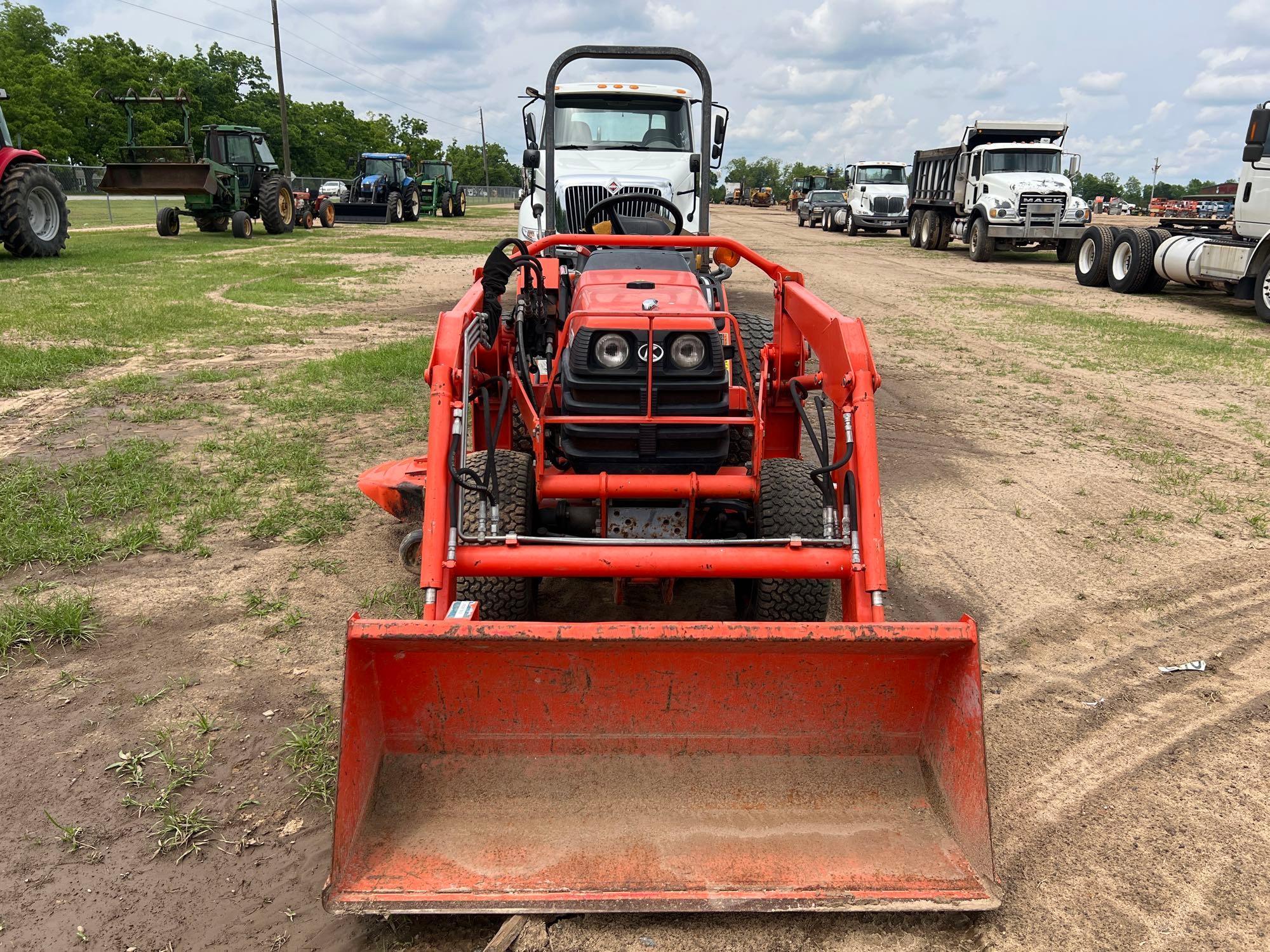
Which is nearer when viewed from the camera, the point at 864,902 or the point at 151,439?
the point at 864,902

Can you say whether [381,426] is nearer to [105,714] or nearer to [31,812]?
[105,714]

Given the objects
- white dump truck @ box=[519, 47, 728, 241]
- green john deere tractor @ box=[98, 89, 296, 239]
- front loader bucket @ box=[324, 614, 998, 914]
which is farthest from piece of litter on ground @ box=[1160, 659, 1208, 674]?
green john deere tractor @ box=[98, 89, 296, 239]

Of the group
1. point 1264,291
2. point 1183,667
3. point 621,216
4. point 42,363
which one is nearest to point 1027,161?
point 1264,291

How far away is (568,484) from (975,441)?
13.9 ft

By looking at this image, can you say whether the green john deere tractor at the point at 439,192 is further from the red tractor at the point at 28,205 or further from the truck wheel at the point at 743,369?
the truck wheel at the point at 743,369

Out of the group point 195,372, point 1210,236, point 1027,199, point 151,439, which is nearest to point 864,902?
point 151,439

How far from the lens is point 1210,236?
13117 mm

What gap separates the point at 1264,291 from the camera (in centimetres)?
1178

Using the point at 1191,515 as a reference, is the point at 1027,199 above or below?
above

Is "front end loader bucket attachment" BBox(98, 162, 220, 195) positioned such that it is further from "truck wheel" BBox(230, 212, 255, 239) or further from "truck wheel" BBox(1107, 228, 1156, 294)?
"truck wheel" BBox(1107, 228, 1156, 294)

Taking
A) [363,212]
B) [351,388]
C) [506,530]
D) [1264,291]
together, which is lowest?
[351,388]

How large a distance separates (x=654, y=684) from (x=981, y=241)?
19901mm

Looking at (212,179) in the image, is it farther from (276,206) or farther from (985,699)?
(985,699)

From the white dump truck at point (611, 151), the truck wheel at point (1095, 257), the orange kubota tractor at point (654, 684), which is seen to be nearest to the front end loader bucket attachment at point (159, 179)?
the white dump truck at point (611, 151)
